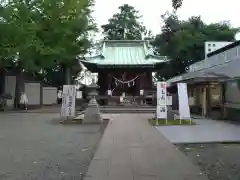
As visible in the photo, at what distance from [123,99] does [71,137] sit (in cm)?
2365

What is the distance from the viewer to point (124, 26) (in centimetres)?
6338

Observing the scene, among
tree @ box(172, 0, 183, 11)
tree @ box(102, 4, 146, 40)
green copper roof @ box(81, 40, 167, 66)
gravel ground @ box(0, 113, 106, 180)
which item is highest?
tree @ box(102, 4, 146, 40)

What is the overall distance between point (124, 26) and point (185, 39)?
21.8 meters

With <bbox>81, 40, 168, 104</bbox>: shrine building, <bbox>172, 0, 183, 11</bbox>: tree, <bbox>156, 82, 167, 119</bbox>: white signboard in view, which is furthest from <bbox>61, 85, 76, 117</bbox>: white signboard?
<bbox>172, 0, 183, 11</bbox>: tree

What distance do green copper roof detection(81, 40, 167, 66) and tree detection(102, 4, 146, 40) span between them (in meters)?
19.7

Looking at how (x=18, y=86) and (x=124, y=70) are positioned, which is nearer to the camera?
(x=18, y=86)

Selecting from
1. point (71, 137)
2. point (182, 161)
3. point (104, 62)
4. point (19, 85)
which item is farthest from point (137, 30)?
point (182, 161)

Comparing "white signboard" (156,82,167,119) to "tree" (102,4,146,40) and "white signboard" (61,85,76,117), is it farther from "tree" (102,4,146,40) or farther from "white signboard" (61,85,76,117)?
"tree" (102,4,146,40)

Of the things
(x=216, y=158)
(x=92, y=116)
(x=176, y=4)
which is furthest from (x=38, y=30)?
(x=176, y=4)

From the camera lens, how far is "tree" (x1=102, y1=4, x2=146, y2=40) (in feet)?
208

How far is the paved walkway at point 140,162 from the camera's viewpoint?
23.4ft

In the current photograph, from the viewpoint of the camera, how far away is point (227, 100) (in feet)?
74.0

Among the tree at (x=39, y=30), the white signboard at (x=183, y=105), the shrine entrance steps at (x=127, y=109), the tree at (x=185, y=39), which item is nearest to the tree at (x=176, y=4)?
the white signboard at (x=183, y=105)

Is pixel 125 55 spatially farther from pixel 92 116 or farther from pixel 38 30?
pixel 92 116
